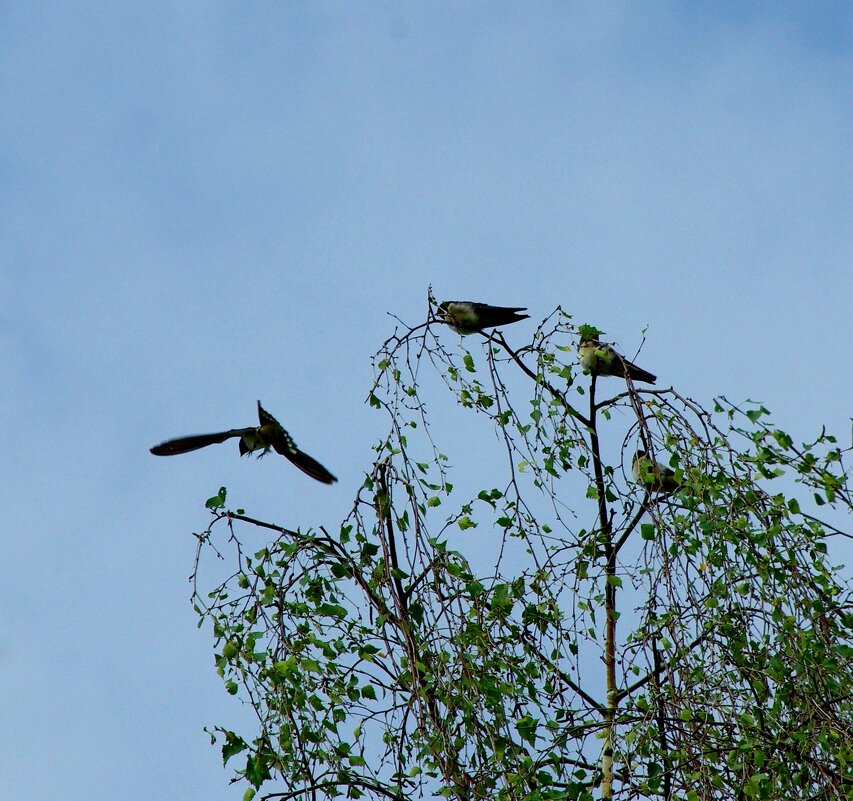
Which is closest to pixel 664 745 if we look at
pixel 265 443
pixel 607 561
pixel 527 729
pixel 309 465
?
pixel 527 729

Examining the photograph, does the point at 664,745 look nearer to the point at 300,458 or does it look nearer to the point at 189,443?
the point at 300,458

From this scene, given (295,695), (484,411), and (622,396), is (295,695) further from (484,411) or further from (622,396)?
(622,396)

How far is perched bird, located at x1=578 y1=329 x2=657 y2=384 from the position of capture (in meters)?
3.92

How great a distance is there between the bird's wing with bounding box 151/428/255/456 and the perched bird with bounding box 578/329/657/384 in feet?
4.39

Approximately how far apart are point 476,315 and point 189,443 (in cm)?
123

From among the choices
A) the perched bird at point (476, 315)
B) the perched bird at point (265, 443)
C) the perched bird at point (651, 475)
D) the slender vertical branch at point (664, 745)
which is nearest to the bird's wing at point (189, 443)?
the perched bird at point (265, 443)

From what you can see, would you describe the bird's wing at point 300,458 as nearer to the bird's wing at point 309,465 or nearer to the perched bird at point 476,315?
the bird's wing at point 309,465

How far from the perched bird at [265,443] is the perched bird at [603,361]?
99 cm

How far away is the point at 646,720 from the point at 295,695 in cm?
102

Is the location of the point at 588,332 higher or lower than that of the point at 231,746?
higher

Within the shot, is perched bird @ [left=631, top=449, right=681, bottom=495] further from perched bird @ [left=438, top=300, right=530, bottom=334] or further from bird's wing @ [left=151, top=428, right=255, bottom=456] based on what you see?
bird's wing @ [left=151, top=428, right=255, bottom=456]

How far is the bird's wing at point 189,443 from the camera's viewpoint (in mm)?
4109

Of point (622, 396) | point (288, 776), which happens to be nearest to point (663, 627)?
point (622, 396)

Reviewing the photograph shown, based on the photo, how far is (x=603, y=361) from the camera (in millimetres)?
4172
